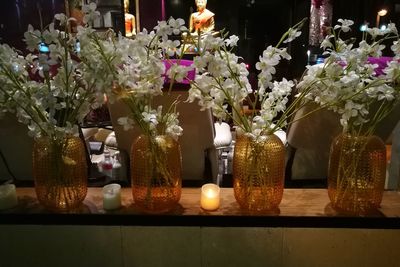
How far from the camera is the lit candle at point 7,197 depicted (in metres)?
1.15

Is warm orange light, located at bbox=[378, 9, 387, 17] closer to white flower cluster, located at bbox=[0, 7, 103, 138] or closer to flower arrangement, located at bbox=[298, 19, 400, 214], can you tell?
flower arrangement, located at bbox=[298, 19, 400, 214]

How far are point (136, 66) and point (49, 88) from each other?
10.1 inches

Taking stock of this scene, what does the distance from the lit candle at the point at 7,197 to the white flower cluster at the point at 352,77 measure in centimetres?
100

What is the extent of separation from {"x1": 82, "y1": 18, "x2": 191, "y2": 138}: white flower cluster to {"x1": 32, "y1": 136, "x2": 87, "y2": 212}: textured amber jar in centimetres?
22

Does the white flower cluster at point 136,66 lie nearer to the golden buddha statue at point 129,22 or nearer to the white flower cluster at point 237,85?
the white flower cluster at point 237,85

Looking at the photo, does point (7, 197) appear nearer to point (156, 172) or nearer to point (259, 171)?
point (156, 172)

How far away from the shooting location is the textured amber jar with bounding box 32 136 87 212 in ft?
3.43

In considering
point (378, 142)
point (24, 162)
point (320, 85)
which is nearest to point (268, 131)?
point (320, 85)

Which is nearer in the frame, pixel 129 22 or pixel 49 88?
pixel 49 88

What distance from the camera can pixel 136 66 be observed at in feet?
3.15

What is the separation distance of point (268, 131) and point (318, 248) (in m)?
0.42

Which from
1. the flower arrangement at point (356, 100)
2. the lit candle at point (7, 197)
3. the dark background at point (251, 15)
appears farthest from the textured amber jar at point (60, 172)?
the dark background at point (251, 15)

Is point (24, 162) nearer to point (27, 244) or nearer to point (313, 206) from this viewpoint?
point (27, 244)

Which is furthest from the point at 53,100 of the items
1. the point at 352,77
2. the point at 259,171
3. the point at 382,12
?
the point at 382,12
